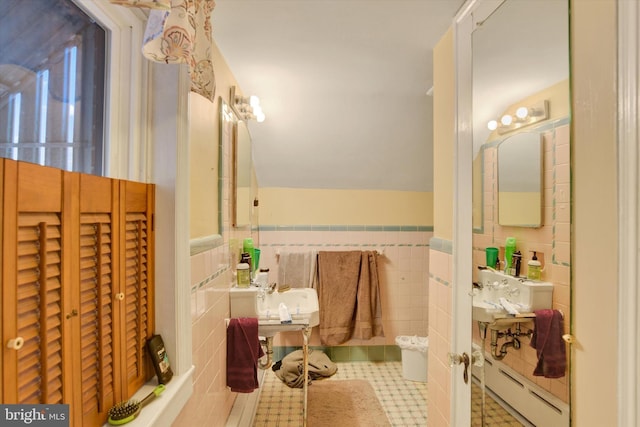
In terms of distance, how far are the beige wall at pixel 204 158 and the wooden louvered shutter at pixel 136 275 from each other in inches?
7.5

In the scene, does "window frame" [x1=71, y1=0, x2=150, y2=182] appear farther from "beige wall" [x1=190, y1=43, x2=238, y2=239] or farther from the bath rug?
the bath rug

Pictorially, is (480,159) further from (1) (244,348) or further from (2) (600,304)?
(1) (244,348)

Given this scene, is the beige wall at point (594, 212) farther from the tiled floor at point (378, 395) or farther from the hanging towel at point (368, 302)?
the hanging towel at point (368, 302)

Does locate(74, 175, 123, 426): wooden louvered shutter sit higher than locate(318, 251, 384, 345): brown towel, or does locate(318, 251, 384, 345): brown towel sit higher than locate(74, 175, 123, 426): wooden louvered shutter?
locate(74, 175, 123, 426): wooden louvered shutter

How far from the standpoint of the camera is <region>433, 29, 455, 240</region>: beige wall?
1.39 metres

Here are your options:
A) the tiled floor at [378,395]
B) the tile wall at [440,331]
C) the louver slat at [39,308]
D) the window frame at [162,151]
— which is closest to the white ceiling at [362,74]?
the window frame at [162,151]

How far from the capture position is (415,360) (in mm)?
2594

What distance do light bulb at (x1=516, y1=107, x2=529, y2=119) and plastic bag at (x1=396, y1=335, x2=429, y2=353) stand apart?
2126 mm

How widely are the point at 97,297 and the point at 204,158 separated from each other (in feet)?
2.40

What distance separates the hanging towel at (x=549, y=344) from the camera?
0.81 metres

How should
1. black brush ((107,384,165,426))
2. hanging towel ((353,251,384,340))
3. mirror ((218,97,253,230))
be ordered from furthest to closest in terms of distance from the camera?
hanging towel ((353,251,384,340)) < mirror ((218,97,253,230)) < black brush ((107,384,165,426))

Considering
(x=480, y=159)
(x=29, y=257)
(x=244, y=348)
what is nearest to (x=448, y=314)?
(x=480, y=159)

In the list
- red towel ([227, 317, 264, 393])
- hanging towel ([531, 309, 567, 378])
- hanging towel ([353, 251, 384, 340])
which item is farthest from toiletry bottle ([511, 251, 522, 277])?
hanging towel ([353, 251, 384, 340])

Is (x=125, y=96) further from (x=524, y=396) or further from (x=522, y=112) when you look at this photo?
(x=524, y=396)
